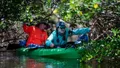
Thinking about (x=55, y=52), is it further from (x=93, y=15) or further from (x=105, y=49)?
(x=93, y=15)

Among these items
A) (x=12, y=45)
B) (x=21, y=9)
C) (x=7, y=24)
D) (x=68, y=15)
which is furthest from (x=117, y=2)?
(x=12, y=45)

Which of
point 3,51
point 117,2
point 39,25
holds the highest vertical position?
point 117,2

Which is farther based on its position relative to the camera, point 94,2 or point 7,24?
point 7,24

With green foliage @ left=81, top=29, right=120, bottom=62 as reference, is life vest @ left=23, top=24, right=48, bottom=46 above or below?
below

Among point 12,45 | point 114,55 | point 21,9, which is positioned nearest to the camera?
point 114,55

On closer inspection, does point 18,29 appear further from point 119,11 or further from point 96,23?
point 119,11

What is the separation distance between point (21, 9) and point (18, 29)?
350 cm

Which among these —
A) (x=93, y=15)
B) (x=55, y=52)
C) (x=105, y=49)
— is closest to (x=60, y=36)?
(x=55, y=52)

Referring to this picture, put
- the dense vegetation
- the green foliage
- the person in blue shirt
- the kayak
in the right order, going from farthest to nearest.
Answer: the person in blue shirt, the kayak, the green foliage, the dense vegetation

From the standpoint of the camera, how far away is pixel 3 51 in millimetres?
15703

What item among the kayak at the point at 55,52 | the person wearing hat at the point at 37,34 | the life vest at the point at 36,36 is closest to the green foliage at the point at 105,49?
the kayak at the point at 55,52

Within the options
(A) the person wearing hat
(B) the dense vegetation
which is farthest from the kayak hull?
(B) the dense vegetation

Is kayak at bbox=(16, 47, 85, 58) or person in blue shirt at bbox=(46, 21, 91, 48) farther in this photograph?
person in blue shirt at bbox=(46, 21, 91, 48)

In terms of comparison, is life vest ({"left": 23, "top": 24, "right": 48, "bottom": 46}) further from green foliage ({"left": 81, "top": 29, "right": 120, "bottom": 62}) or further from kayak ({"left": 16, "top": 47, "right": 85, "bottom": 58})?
green foliage ({"left": 81, "top": 29, "right": 120, "bottom": 62})
